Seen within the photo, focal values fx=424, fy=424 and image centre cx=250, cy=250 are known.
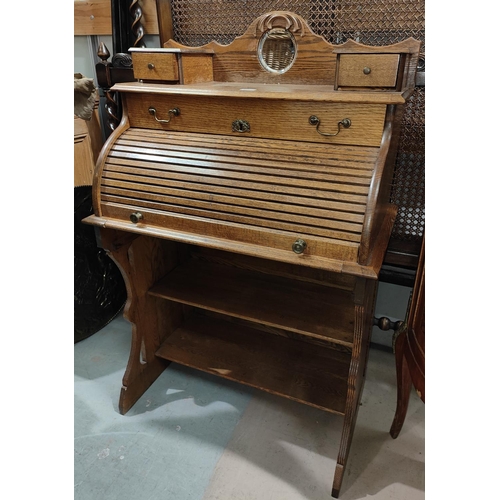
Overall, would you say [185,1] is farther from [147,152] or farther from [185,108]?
[147,152]

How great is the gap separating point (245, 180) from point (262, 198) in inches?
3.9

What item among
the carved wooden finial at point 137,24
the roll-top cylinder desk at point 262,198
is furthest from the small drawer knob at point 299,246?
the carved wooden finial at point 137,24

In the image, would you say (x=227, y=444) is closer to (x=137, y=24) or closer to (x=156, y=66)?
(x=156, y=66)

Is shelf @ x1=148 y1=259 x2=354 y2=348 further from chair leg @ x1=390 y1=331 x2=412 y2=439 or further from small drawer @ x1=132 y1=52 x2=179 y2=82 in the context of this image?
small drawer @ x1=132 y1=52 x2=179 y2=82

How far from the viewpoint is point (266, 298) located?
202cm

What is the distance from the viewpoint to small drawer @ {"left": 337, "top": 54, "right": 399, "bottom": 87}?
4.52 feet

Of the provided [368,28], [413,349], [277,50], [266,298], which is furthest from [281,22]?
[413,349]

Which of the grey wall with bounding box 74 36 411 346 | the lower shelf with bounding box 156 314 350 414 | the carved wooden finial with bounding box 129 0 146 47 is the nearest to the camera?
the lower shelf with bounding box 156 314 350 414

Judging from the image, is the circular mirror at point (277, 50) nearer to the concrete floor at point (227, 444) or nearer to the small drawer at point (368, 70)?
the small drawer at point (368, 70)

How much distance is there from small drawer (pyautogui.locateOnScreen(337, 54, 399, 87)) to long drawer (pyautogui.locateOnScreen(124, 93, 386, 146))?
0.08 m

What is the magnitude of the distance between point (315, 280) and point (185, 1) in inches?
58.5

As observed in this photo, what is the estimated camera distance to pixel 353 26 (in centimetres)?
180

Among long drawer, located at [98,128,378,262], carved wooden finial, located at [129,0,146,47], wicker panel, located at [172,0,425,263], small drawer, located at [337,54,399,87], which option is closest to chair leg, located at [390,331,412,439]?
wicker panel, located at [172,0,425,263]

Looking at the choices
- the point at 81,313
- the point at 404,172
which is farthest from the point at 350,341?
the point at 81,313
